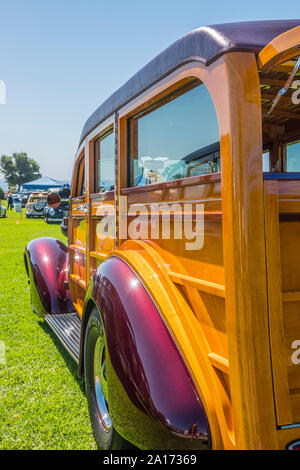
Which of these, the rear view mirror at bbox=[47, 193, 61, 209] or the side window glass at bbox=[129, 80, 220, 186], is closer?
the side window glass at bbox=[129, 80, 220, 186]

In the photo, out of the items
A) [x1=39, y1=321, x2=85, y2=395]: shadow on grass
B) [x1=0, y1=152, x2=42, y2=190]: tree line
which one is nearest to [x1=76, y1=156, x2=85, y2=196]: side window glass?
[x1=39, y1=321, x2=85, y2=395]: shadow on grass

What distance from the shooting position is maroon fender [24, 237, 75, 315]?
3879 mm

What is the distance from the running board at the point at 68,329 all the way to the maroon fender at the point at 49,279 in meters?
0.14

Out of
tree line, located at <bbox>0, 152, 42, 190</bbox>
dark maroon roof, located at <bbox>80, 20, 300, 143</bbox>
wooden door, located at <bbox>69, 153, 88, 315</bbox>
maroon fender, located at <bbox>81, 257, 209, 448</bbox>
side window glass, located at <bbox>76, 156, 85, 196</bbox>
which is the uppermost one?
tree line, located at <bbox>0, 152, 42, 190</bbox>

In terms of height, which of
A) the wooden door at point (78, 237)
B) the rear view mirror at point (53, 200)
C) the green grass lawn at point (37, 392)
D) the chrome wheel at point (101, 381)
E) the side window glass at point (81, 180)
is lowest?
the green grass lawn at point (37, 392)

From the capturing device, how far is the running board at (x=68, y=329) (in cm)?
286

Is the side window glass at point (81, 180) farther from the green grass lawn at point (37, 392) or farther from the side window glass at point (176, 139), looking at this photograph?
the green grass lawn at point (37, 392)

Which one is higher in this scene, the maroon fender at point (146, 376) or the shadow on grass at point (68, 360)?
the maroon fender at point (146, 376)

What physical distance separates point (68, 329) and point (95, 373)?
1.10 meters

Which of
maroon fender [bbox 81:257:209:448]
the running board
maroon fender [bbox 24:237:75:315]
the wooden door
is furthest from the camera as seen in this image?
maroon fender [bbox 24:237:75:315]

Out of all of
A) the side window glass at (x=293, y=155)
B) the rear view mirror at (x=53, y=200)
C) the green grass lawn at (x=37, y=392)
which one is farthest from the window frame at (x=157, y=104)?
the rear view mirror at (x=53, y=200)

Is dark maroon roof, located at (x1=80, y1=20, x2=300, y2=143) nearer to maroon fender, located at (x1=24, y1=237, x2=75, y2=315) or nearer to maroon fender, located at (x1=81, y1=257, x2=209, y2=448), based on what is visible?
maroon fender, located at (x1=81, y1=257, x2=209, y2=448)

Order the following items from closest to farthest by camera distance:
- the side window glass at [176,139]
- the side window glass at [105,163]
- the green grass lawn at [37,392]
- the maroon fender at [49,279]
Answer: the side window glass at [176,139]
the green grass lawn at [37,392]
the side window glass at [105,163]
the maroon fender at [49,279]

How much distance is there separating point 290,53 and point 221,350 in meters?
1.13
